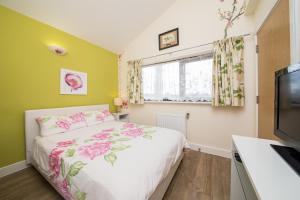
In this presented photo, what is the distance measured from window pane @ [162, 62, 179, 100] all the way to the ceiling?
1190 millimetres

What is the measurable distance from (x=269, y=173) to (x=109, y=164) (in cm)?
102

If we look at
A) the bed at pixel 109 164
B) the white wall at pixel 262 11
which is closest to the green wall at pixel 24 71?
the bed at pixel 109 164

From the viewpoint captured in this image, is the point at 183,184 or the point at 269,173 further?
the point at 183,184

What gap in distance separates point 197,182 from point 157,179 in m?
0.86

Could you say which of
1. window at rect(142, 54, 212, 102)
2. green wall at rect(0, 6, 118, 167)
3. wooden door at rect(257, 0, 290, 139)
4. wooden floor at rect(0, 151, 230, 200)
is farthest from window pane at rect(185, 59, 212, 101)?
green wall at rect(0, 6, 118, 167)

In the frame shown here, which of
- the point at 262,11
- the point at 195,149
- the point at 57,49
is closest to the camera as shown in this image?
the point at 262,11

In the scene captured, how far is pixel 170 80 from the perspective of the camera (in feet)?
9.00

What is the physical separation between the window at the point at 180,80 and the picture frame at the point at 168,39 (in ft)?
1.20

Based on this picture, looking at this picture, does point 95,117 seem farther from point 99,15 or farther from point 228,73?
point 228,73

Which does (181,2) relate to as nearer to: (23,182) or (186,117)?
(186,117)

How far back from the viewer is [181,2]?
253 centimetres

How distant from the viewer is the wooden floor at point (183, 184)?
52.7 inches

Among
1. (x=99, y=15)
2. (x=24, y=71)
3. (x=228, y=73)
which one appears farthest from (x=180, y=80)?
(x=24, y=71)

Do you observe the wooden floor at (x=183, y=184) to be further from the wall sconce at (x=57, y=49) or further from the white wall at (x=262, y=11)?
the white wall at (x=262, y=11)
